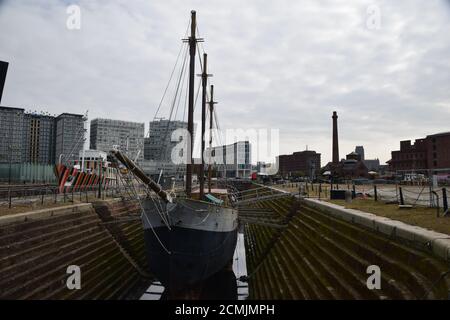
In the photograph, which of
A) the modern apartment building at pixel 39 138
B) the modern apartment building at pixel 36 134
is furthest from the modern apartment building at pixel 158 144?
the modern apartment building at pixel 39 138

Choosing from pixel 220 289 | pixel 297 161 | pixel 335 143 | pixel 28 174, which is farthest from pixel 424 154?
pixel 28 174

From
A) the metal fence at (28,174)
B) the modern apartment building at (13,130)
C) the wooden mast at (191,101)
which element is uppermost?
the modern apartment building at (13,130)

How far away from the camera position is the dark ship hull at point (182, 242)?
14648mm

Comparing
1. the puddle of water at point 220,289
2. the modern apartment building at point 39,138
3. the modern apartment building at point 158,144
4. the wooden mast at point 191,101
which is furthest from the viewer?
the modern apartment building at point 39,138

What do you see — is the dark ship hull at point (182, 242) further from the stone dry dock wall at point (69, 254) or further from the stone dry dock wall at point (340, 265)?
the stone dry dock wall at point (340, 265)

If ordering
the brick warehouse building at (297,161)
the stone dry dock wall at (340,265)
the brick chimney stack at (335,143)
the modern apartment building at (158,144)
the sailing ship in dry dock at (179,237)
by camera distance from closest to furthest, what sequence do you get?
the stone dry dock wall at (340,265) → the sailing ship in dry dock at (179,237) → the modern apartment building at (158,144) → the brick chimney stack at (335,143) → the brick warehouse building at (297,161)

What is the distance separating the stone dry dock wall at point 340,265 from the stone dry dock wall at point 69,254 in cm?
771

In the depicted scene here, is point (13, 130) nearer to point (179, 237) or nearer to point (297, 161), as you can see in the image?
point (179, 237)

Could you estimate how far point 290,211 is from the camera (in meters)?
23.0

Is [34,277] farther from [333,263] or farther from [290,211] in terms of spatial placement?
[290,211]

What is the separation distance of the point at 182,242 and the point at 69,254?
532 cm

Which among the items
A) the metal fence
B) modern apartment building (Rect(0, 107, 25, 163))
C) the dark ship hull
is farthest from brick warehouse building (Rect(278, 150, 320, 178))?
the dark ship hull
